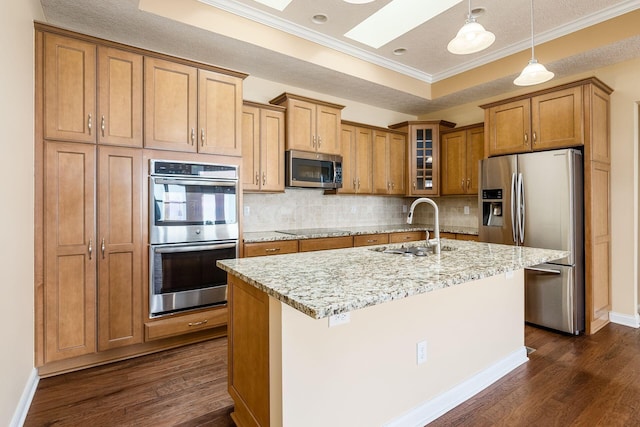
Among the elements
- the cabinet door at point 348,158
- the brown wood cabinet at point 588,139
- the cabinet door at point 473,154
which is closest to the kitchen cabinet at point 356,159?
the cabinet door at point 348,158

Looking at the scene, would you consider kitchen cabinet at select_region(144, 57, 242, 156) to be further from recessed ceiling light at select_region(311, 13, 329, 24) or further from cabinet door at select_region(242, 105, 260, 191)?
recessed ceiling light at select_region(311, 13, 329, 24)

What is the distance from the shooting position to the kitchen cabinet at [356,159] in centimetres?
427

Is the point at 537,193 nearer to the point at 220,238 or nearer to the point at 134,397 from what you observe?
the point at 220,238

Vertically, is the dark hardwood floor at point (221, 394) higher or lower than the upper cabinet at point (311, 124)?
lower

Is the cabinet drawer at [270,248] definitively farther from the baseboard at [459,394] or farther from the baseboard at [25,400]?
the baseboard at [459,394]

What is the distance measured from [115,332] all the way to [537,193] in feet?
12.9

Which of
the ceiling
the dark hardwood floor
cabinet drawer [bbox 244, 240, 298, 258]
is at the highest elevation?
the ceiling

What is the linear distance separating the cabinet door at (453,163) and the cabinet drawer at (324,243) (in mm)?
1865

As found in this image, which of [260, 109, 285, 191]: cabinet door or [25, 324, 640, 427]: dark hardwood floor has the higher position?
[260, 109, 285, 191]: cabinet door

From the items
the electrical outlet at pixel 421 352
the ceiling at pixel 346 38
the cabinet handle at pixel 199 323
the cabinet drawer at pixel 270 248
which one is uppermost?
the ceiling at pixel 346 38

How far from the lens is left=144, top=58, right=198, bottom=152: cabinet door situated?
8.54 ft

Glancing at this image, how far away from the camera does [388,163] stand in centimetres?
466

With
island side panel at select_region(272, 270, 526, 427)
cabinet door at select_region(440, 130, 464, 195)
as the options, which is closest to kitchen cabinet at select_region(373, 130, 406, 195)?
cabinet door at select_region(440, 130, 464, 195)

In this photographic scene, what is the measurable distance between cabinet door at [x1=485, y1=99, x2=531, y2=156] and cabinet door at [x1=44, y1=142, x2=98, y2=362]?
3961 mm
